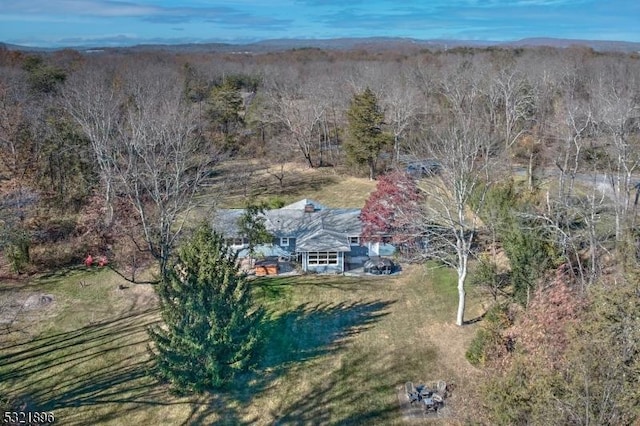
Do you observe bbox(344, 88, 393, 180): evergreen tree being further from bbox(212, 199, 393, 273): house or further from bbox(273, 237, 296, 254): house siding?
bbox(273, 237, 296, 254): house siding

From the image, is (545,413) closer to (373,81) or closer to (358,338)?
(358,338)

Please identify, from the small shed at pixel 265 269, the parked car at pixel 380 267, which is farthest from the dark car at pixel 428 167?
the small shed at pixel 265 269

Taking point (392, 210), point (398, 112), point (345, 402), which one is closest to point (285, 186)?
point (398, 112)

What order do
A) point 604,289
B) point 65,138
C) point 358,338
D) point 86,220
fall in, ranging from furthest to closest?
point 65,138 < point 86,220 < point 358,338 < point 604,289

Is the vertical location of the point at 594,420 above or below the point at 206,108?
below

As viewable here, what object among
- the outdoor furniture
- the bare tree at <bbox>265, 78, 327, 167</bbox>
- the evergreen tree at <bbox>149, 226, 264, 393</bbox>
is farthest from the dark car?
the bare tree at <bbox>265, 78, 327, 167</bbox>

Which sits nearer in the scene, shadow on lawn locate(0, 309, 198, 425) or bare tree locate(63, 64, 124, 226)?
shadow on lawn locate(0, 309, 198, 425)

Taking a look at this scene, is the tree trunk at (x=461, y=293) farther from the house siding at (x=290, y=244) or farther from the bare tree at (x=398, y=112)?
the bare tree at (x=398, y=112)

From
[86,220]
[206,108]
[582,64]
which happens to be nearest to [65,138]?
[86,220]
